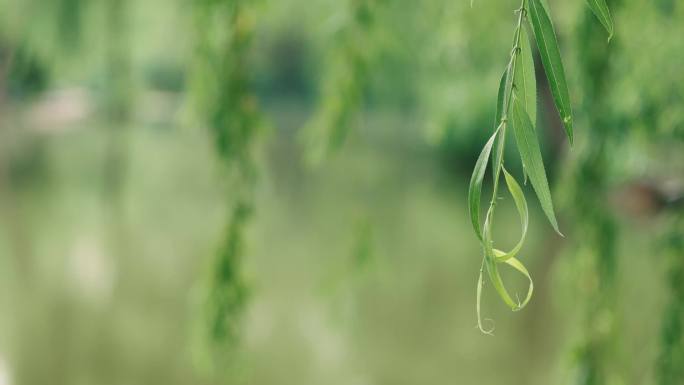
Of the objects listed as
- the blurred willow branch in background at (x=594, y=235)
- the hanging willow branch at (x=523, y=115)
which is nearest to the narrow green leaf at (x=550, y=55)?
the hanging willow branch at (x=523, y=115)

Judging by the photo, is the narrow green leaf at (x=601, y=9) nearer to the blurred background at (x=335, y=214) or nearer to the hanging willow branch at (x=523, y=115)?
the hanging willow branch at (x=523, y=115)

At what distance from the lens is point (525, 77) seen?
0.58 meters

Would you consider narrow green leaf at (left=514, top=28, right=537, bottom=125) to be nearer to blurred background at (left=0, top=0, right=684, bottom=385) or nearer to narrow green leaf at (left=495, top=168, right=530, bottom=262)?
narrow green leaf at (left=495, top=168, right=530, bottom=262)

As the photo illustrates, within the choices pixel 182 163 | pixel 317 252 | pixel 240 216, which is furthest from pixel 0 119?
pixel 240 216

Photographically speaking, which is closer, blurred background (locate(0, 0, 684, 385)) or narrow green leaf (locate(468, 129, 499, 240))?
narrow green leaf (locate(468, 129, 499, 240))

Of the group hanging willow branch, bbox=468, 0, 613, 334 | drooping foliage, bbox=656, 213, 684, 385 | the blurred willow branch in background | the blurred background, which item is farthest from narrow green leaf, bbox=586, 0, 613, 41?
drooping foliage, bbox=656, 213, 684, 385

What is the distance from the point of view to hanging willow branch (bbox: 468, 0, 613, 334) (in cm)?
55

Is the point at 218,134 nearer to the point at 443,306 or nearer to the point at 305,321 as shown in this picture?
the point at 305,321

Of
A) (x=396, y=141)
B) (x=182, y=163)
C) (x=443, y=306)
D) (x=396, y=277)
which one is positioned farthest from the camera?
(x=396, y=141)

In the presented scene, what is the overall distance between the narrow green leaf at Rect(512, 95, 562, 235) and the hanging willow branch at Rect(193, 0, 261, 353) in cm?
123

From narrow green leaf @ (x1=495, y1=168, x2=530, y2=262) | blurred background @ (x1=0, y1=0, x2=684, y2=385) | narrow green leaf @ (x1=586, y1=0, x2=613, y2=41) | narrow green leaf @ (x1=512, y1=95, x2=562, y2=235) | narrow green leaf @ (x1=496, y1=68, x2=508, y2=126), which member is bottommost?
blurred background @ (x1=0, y1=0, x2=684, y2=385)

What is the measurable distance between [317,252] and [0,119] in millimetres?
7162

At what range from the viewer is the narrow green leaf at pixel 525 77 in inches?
22.7

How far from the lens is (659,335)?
178 centimetres
